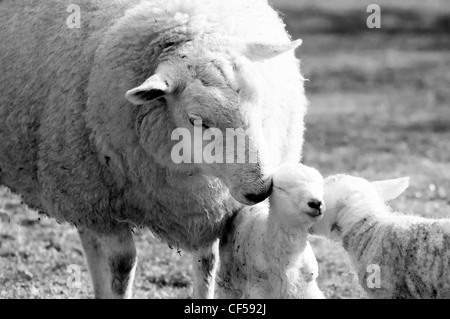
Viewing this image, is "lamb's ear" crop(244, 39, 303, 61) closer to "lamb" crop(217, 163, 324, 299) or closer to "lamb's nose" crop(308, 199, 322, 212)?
"lamb" crop(217, 163, 324, 299)

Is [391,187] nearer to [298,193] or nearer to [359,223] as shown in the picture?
[359,223]

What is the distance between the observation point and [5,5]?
24.2 feet

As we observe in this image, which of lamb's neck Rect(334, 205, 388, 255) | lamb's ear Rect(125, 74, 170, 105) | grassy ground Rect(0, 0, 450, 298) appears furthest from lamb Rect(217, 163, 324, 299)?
grassy ground Rect(0, 0, 450, 298)

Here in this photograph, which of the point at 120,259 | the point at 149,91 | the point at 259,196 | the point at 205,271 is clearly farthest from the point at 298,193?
the point at 120,259

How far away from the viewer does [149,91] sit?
558 centimetres

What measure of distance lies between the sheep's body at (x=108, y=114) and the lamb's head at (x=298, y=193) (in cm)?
57

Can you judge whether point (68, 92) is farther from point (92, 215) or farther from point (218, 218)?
point (218, 218)

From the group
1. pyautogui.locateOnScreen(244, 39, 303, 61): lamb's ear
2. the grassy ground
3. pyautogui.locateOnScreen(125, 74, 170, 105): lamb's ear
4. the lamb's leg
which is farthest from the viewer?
the grassy ground

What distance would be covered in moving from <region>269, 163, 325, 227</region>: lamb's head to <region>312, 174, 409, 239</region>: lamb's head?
407mm

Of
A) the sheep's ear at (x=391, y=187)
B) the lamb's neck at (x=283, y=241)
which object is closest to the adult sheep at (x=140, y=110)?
the lamb's neck at (x=283, y=241)

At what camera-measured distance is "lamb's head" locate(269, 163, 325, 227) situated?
5656 mm

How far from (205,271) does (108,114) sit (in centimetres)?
141

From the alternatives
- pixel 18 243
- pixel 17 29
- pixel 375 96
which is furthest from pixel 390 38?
pixel 17 29

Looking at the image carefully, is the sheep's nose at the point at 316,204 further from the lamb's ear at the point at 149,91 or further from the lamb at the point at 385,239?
the lamb's ear at the point at 149,91
